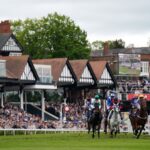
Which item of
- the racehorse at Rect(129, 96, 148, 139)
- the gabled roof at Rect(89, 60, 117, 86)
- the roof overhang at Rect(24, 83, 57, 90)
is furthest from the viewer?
the gabled roof at Rect(89, 60, 117, 86)

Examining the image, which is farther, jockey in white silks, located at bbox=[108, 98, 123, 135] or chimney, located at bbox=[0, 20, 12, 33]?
chimney, located at bbox=[0, 20, 12, 33]

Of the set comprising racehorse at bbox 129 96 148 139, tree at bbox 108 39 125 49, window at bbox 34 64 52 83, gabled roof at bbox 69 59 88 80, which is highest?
tree at bbox 108 39 125 49

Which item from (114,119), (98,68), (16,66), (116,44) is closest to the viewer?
(114,119)

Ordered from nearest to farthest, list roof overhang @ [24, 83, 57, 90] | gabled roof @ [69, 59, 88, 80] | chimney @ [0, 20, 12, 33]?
roof overhang @ [24, 83, 57, 90] → gabled roof @ [69, 59, 88, 80] → chimney @ [0, 20, 12, 33]

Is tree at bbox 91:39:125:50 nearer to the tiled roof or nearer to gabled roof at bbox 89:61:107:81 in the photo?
gabled roof at bbox 89:61:107:81

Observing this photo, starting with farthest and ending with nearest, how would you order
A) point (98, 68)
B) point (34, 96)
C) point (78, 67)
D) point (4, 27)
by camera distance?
point (4, 27) < point (98, 68) < point (78, 67) < point (34, 96)

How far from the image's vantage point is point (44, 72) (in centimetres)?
7306

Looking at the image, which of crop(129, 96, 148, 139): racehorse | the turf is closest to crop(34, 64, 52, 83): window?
crop(129, 96, 148, 139): racehorse

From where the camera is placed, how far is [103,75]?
280 ft

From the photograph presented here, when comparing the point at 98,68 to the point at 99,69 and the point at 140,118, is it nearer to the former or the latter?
the point at 99,69

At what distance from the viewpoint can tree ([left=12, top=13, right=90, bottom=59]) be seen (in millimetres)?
105062

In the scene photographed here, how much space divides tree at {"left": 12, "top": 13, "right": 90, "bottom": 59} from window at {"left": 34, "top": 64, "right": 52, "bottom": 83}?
98.8 ft

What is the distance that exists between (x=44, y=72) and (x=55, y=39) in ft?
111

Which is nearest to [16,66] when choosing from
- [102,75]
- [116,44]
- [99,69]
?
[102,75]
